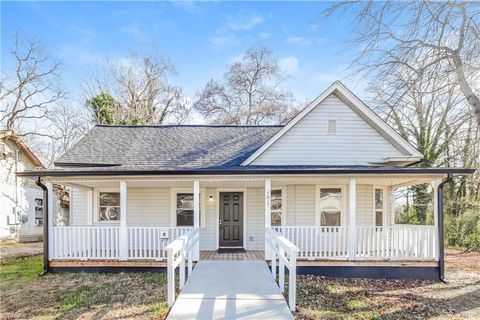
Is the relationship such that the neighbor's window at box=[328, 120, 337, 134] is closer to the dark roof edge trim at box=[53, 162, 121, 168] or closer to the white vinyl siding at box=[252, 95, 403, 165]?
the white vinyl siding at box=[252, 95, 403, 165]

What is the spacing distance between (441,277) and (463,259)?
4235mm

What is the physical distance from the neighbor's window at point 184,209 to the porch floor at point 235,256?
1403 millimetres

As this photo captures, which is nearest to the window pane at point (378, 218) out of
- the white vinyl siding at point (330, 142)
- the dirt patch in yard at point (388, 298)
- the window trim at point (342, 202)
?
the window trim at point (342, 202)

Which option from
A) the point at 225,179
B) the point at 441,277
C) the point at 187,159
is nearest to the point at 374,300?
the point at 441,277

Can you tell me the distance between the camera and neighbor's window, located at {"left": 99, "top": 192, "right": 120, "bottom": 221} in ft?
37.8

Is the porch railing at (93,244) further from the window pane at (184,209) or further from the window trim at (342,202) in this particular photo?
the window trim at (342,202)

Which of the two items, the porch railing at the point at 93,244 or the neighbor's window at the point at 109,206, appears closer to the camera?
the porch railing at the point at 93,244

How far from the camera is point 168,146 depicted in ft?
39.9

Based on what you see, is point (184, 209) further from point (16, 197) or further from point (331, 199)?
point (16, 197)

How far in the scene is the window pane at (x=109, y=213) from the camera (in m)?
11.5

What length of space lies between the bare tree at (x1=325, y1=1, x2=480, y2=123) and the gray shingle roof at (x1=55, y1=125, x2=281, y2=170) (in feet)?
17.2

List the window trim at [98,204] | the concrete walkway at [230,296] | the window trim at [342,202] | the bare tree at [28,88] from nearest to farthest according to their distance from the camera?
the concrete walkway at [230,296], the window trim at [342,202], the window trim at [98,204], the bare tree at [28,88]

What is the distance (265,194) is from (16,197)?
16.8 m

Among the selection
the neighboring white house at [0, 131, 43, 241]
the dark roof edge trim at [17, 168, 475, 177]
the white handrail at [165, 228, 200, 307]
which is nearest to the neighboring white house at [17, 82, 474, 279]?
the dark roof edge trim at [17, 168, 475, 177]
